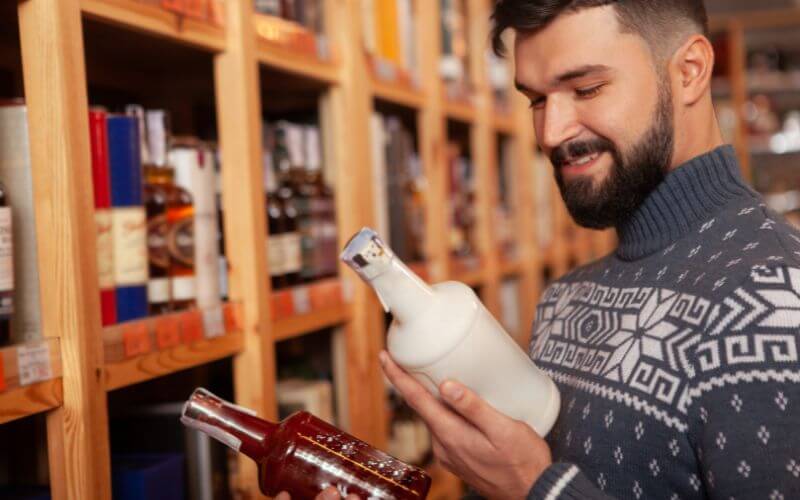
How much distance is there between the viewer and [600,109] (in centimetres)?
122

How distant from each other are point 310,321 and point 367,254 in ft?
2.62

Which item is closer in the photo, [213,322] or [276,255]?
[213,322]

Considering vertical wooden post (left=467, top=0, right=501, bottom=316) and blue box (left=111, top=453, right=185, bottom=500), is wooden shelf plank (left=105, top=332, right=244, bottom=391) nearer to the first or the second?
blue box (left=111, top=453, right=185, bottom=500)

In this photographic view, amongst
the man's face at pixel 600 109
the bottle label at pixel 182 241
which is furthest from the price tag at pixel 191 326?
the man's face at pixel 600 109

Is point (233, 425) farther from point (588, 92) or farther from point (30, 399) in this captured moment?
point (588, 92)

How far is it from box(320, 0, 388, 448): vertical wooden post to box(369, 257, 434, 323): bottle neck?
913 millimetres

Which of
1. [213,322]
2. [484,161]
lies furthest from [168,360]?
[484,161]

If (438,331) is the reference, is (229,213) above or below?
above

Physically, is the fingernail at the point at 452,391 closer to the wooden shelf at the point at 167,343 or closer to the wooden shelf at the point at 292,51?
the wooden shelf at the point at 167,343

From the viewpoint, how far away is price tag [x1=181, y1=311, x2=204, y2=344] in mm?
1310

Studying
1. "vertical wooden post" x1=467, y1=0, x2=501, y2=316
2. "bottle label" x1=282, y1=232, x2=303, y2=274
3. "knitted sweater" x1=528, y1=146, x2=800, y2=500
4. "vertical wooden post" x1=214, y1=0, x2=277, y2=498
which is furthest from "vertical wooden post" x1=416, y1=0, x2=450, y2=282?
"knitted sweater" x1=528, y1=146, x2=800, y2=500

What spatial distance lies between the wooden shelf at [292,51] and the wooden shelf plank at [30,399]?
687mm

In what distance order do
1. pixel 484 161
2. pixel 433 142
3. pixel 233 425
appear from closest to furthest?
1. pixel 233 425
2. pixel 433 142
3. pixel 484 161

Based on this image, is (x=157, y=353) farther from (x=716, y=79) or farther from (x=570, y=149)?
(x=716, y=79)
